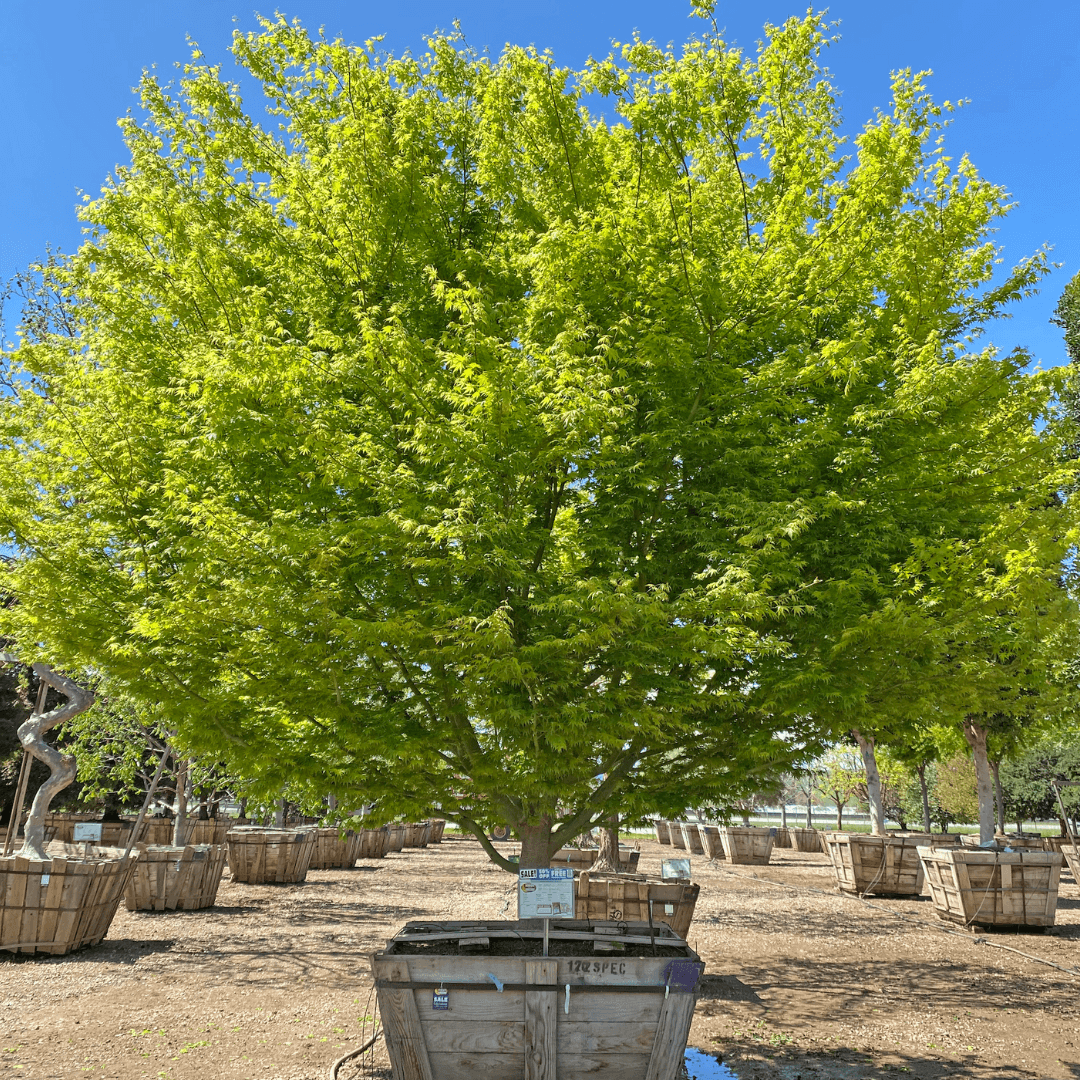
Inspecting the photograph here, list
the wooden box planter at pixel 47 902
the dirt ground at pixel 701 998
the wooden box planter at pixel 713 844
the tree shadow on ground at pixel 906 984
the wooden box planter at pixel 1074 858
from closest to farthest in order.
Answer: the dirt ground at pixel 701 998 → the tree shadow on ground at pixel 906 984 → the wooden box planter at pixel 47 902 → the wooden box planter at pixel 1074 858 → the wooden box planter at pixel 713 844

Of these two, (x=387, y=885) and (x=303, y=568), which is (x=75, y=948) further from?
(x=387, y=885)

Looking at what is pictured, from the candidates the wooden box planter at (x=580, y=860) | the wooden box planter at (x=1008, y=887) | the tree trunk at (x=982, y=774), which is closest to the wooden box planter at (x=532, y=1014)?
the wooden box planter at (x=1008, y=887)

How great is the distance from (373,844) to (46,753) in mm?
20883

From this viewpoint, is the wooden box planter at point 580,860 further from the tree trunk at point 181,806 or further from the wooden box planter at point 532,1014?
the wooden box planter at point 532,1014

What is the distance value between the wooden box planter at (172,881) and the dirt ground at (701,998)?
0.40 m

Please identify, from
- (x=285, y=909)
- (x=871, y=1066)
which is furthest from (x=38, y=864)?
(x=871, y=1066)

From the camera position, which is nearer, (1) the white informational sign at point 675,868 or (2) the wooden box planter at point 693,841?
(1) the white informational sign at point 675,868

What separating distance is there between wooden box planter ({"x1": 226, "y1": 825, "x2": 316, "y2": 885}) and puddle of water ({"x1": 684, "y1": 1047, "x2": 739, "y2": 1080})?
593 inches

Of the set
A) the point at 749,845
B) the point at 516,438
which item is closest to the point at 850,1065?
the point at 516,438

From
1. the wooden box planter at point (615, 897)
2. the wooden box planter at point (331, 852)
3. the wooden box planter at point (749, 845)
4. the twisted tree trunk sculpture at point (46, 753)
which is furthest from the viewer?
the wooden box planter at point (749, 845)

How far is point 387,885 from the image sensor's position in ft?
69.8

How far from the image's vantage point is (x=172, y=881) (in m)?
14.7

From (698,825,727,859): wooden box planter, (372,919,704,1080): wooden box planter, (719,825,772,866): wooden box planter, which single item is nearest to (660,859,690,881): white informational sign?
(372,919,704,1080): wooden box planter

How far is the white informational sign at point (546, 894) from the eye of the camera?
5.74 metres
